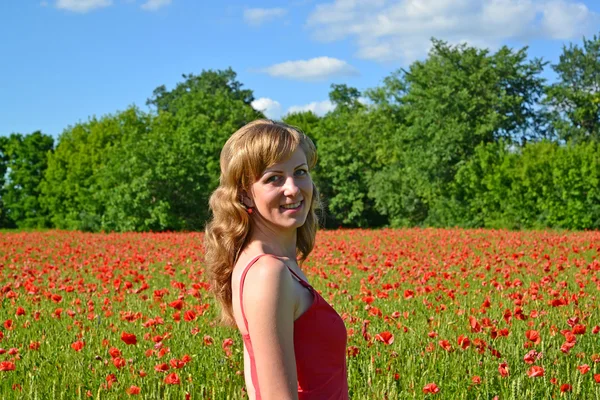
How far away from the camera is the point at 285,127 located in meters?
2.44

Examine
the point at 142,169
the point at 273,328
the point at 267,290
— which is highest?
the point at 142,169

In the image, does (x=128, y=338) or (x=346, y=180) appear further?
(x=346, y=180)

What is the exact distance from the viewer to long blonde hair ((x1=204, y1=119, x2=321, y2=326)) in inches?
94.2

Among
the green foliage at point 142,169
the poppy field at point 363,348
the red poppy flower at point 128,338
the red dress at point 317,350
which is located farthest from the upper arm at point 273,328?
the green foliage at point 142,169

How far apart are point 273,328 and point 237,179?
0.59 m

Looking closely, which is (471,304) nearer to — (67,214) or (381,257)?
(381,257)

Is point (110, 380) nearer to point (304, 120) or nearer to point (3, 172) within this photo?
point (3, 172)

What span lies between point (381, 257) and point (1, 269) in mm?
6337

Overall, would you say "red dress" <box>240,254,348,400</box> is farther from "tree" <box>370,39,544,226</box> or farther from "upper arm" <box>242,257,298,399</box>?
"tree" <box>370,39,544,226</box>

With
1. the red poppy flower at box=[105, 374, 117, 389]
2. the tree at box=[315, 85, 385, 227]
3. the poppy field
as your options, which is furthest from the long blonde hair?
the tree at box=[315, 85, 385, 227]

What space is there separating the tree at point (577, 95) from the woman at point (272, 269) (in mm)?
44244

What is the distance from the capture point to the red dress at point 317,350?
7.43 feet

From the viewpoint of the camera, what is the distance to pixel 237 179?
246 cm

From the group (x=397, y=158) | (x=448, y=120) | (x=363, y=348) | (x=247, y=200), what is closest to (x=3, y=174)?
(x=397, y=158)
